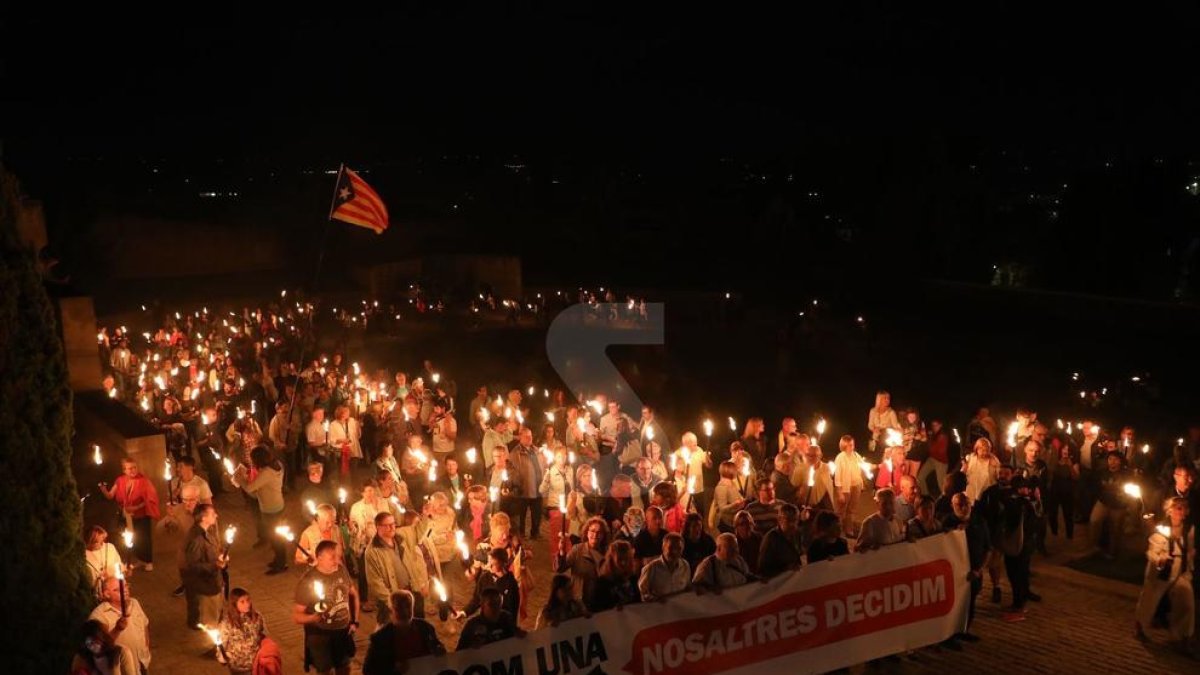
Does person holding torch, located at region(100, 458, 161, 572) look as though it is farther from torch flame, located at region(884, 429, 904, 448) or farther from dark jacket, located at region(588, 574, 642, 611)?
torch flame, located at region(884, 429, 904, 448)

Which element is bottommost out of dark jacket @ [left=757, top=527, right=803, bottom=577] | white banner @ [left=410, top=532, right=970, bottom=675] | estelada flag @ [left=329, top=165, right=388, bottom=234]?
white banner @ [left=410, top=532, right=970, bottom=675]

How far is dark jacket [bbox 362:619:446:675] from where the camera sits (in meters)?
6.63

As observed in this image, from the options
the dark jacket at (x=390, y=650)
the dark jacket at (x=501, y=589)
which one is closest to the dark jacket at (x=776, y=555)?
the dark jacket at (x=501, y=589)

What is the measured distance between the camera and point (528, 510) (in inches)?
528

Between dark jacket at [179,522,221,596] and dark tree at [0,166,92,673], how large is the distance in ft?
3.73

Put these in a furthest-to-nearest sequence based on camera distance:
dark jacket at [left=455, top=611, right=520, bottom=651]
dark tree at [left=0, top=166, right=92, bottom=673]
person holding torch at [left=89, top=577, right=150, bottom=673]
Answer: dark tree at [left=0, top=166, right=92, bottom=673]
person holding torch at [left=89, top=577, right=150, bottom=673]
dark jacket at [left=455, top=611, right=520, bottom=651]

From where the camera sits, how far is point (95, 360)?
1478 centimetres

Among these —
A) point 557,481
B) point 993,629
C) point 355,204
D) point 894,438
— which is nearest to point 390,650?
point 557,481

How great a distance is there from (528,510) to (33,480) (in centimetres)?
676

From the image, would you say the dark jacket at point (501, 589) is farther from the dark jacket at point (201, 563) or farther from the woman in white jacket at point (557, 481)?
the woman in white jacket at point (557, 481)

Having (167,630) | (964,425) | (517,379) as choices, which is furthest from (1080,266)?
(167,630)

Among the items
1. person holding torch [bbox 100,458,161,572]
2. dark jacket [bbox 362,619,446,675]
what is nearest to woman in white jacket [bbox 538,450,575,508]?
person holding torch [bbox 100,458,161,572]

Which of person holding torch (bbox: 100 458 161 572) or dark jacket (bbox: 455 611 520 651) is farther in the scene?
person holding torch (bbox: 100 458 161 572)

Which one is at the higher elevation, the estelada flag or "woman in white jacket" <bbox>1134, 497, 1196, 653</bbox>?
the estelada flag
